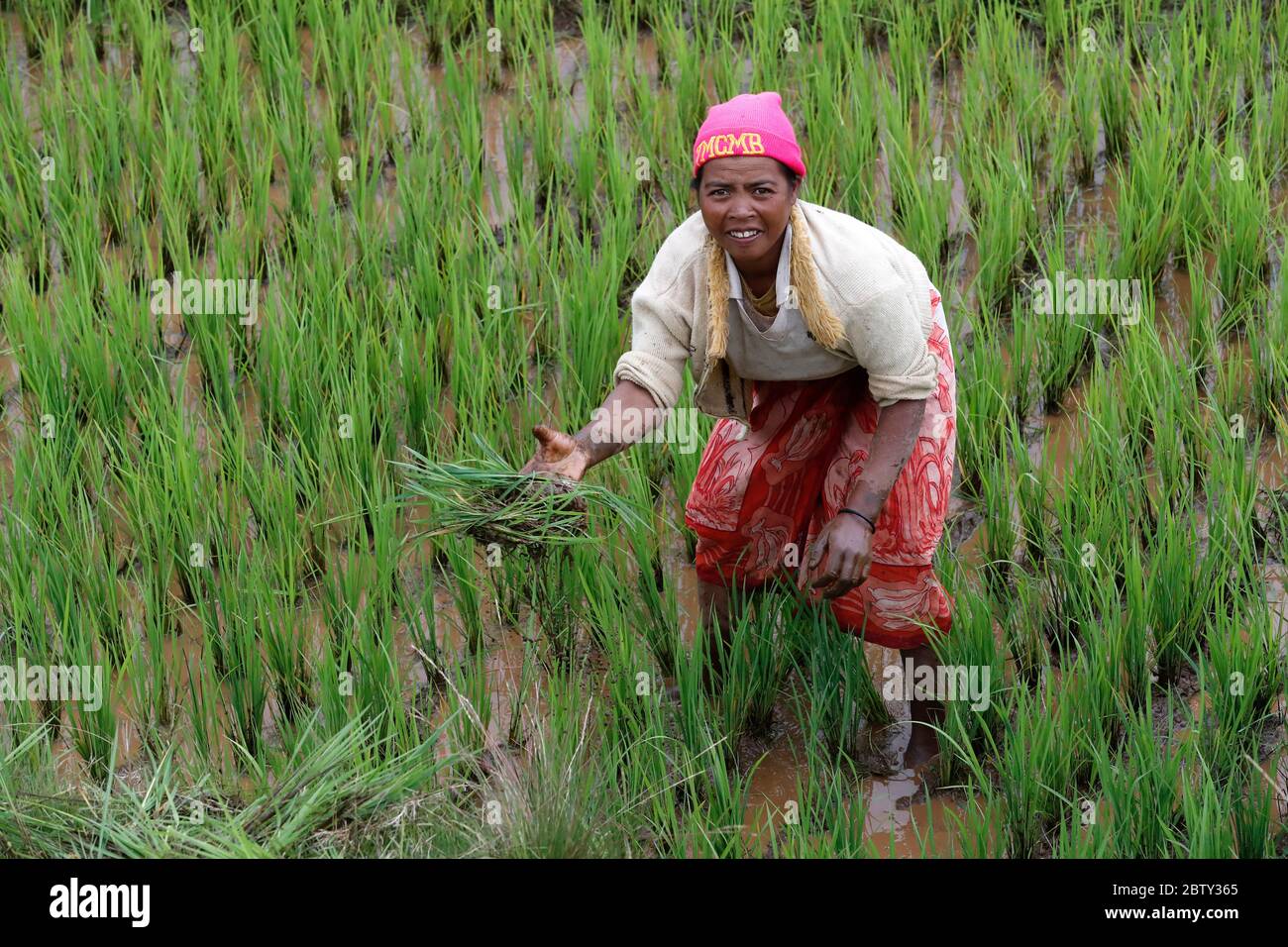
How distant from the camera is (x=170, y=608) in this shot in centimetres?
329

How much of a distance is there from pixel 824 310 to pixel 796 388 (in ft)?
1.03

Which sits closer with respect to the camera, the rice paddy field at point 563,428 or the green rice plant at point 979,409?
the rice paddy field at point 563,428

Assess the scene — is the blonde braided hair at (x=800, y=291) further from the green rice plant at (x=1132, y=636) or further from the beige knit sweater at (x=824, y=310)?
the green rice plant at (x=1132, y=636)

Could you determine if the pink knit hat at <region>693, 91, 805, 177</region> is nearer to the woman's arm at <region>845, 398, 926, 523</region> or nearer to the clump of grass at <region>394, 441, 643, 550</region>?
the woman's arm at <region>845, 398, 926, 523</region>

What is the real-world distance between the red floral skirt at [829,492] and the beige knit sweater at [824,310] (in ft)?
0.38

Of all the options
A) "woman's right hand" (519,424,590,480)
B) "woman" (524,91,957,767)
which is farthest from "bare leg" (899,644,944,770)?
"woman's right hand" (519,424,590,480)

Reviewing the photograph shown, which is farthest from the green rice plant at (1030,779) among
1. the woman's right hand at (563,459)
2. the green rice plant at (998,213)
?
the green rice plant at (998,213)

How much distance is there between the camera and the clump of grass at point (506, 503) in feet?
8.96

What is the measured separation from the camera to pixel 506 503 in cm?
278

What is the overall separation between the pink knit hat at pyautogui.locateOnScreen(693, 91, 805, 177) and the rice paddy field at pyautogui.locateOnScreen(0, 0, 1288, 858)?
644mm

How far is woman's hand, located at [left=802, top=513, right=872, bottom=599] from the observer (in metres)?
2.72

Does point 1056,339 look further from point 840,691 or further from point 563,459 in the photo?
point 563,459

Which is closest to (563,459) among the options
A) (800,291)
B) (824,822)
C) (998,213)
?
(800,291)

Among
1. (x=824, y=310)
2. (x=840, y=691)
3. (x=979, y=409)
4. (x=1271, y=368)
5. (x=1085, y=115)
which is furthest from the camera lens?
(x=1085, y=115)
